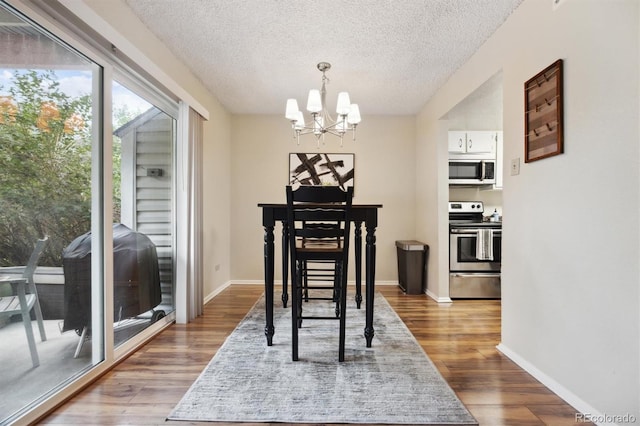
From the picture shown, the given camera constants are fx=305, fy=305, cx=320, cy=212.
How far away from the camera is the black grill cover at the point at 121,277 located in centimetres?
170

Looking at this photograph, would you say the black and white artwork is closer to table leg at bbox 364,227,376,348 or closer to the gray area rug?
table leg at bbox 364,227,376,348

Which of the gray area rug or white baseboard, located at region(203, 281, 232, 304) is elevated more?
the gray area rug

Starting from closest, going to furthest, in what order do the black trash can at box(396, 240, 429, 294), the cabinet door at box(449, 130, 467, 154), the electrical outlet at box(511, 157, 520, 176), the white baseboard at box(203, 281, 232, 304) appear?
the electrical outlet at box(511, 157, 520, 176), the white baseboard at box(203, 281, 232, 304), the black trash can at box(396, 240, 429, 294), the cabinet door at box(449, 130, 467, 154)

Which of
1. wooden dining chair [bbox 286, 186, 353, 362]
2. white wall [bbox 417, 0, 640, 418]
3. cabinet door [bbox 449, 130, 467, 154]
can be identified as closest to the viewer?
white wall [bbox 417, 0, 640, 418]

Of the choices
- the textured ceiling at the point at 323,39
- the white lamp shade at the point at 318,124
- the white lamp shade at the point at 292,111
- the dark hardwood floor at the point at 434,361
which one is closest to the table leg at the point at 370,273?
the dark hardwood floor at the point at 434,361

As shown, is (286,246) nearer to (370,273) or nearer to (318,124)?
(370,273)

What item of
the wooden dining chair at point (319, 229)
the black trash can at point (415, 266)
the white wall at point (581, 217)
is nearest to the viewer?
the white wall at point (581, 217)

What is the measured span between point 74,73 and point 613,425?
318 cm

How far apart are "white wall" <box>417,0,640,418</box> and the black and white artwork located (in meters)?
2.33

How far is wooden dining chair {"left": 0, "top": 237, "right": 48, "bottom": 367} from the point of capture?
4.37 ft

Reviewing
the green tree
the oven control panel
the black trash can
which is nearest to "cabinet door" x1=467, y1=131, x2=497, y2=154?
the oven control panel

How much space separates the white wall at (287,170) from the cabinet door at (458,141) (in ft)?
1.80

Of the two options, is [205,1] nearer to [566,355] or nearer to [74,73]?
[74,73]

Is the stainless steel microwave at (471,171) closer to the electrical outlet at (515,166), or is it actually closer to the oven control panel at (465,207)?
the oven control panel at (465,207)
